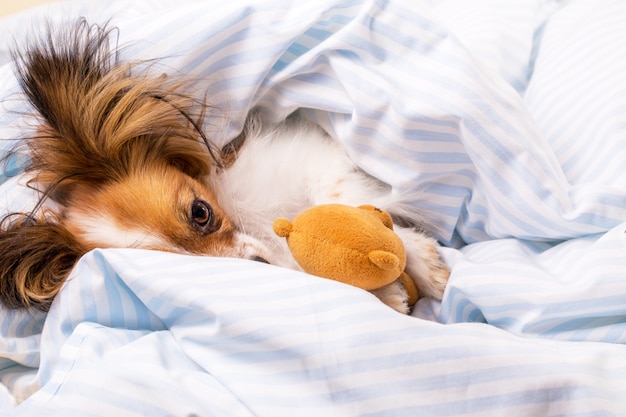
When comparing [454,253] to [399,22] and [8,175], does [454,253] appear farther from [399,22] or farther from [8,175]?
[8,175]

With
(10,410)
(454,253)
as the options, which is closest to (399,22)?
(454,253)

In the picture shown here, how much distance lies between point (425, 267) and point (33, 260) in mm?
955

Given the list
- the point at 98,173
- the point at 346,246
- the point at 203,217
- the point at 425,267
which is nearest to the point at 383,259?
the point at 346,246

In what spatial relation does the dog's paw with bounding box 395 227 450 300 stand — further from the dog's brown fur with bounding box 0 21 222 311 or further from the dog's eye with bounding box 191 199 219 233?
the dog's brown fur with bounding box 0 21 222 311

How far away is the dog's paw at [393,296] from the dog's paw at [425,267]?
0.35ft

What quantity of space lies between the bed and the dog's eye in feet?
0.75

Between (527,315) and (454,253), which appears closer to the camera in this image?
(527,315)

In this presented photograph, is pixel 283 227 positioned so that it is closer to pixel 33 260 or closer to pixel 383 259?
pixel 383 259

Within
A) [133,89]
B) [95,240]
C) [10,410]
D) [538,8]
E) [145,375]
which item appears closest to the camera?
[145,375]

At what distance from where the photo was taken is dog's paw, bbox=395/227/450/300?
1453 millimetres

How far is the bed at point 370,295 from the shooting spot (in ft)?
3.38

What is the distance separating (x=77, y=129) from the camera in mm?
1464

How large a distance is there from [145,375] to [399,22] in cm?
105

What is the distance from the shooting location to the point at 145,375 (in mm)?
1042
